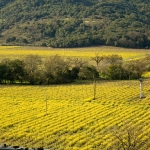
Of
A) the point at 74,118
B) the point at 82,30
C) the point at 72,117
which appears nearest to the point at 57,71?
the point at 72,117

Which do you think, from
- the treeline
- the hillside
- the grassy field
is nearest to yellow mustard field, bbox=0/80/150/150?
the grassy field

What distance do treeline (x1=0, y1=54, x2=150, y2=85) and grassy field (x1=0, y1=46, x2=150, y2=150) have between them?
1277 centimetres

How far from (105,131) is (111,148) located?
517 centimetres

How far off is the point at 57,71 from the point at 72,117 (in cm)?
3523

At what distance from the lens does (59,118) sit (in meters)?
40.0

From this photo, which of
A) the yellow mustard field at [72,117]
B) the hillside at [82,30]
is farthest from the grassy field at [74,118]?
the hillside at [82,30]

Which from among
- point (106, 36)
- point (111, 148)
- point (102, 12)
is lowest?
point (111, 148)

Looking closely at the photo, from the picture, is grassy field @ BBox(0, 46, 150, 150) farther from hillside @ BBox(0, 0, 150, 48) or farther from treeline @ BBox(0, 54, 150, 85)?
hillside @ BBox(0, 0, 150, 48)

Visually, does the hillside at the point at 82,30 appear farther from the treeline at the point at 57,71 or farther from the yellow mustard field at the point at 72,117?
the yellow mustard field at the point at 72,117

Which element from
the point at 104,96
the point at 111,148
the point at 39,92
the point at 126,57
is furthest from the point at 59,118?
the point at 126,57

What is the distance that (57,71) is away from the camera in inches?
2950

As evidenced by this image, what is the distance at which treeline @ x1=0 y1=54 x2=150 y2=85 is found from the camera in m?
73.9

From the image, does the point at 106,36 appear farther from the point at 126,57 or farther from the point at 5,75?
the point at 5,75

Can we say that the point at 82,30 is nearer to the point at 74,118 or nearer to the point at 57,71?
the point at 57,71
